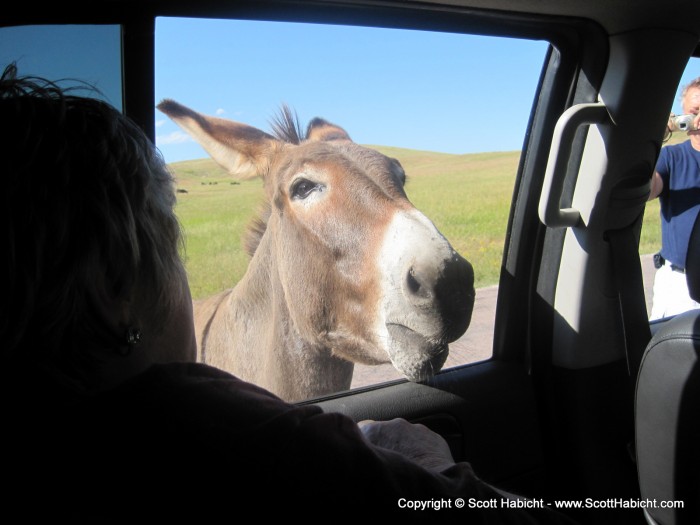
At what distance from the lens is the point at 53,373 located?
0.82 meters

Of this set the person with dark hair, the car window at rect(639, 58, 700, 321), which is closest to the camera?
the car window at rect(639, 58, 700, 321)

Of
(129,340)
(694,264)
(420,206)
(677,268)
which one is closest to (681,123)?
(677,268)

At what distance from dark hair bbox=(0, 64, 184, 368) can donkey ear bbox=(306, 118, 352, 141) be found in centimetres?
113

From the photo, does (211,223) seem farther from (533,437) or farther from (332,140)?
(533,437)

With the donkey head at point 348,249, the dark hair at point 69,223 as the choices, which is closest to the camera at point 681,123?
the donkey head at point 348,249

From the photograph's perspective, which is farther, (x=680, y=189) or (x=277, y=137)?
(x=680, y=189)

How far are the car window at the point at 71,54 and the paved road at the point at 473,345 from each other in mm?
1332

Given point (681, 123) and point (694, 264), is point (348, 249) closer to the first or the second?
point (694, 264)

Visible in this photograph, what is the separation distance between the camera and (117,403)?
78 cm

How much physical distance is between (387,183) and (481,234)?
21.8 inches

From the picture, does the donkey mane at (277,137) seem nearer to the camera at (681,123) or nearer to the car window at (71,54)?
the car window at (71,54)

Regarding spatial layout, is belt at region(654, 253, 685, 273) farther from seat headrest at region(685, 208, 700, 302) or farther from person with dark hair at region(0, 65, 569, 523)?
person with dark hair at region(0, 65, 569, 523)

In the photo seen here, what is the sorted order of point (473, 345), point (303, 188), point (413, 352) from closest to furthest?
point (413, 352) → point (303, 188) → point (473, 345)

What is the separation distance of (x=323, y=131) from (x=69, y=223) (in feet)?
4.53
